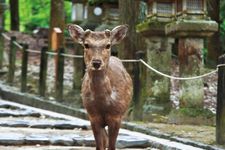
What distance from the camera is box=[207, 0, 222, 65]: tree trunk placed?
21.5m

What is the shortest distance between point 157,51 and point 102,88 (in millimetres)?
5659

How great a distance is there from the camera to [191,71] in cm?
1075

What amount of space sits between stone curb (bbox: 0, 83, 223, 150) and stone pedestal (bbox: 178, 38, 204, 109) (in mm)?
1239

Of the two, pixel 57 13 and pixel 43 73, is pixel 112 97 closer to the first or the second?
pixel 43 73

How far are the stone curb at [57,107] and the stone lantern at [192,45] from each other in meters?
1.31

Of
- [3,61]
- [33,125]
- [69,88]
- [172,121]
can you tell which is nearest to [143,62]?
[172,121]

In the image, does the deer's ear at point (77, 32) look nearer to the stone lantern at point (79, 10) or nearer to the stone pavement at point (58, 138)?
the stone pavement at point (58, 138)

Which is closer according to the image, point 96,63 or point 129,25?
point 96,63

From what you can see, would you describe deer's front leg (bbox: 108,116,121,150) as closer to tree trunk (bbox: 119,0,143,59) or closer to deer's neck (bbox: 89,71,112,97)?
deer's neck (bbox: 89,71,112,97)

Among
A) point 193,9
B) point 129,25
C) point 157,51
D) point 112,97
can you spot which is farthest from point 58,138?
point 129,25

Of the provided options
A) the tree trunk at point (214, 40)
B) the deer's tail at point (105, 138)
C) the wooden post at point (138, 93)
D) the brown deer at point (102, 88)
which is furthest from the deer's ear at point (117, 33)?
the tree trunk at point (214, 40)

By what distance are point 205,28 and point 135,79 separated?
5.32ft

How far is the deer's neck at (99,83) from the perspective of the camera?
6.43m

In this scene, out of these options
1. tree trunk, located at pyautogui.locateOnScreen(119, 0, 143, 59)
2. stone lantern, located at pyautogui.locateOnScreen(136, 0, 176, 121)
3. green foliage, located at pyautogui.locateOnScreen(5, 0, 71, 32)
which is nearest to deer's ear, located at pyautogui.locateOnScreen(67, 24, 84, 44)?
stone lantern, located at pyautogui.locateOnScreen(136, 0, 176, 121)
